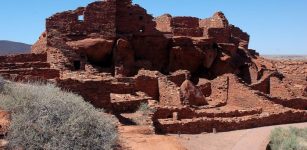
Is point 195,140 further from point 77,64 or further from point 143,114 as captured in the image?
point 77,64

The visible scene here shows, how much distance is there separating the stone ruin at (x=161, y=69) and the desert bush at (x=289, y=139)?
1.95m

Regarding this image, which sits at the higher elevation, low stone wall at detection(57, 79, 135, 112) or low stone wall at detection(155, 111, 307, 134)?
low stone wall at detection(57, 79, 135, 112)

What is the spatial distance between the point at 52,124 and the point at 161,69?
15998 millimetres

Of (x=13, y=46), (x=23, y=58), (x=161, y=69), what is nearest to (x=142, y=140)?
(x=23, y=58)

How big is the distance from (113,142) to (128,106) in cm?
640

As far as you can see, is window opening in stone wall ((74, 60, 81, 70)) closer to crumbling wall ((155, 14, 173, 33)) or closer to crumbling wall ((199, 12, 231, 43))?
crumbling wall ((155, 14, 173, 33))

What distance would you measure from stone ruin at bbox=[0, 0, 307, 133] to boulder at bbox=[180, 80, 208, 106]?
46 millimetres

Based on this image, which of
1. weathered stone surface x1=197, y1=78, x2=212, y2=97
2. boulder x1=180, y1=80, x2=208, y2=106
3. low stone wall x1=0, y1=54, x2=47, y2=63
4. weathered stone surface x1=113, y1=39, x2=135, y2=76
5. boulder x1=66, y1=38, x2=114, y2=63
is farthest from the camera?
weathered stone surface x1=197, y1=78, x2=212, y2=97

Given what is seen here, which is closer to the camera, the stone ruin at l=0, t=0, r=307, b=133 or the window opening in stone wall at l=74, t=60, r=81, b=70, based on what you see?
the stone ruin at l=0, t=0, r=307, b=133

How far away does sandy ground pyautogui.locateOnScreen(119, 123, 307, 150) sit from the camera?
10.5 metres

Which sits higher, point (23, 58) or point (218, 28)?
point (218, 28)

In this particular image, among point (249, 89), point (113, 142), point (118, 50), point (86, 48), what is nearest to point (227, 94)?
point (249, 89)

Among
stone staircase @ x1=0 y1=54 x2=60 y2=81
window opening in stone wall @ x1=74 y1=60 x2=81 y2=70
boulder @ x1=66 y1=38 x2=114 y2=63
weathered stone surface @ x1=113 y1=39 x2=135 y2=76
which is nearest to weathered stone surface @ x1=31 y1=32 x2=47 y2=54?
stone staircase @ x1=0 y1=54 x2=60 y2=81

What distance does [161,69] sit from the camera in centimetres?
2350
